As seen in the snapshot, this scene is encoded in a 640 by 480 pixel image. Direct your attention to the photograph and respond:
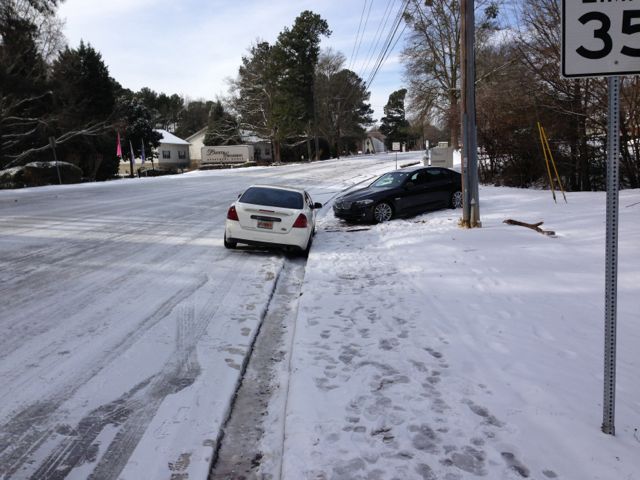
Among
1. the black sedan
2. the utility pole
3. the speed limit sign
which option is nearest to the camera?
the speed limit sign

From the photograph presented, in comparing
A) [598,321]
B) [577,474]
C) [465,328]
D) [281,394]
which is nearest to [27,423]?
[281,394]

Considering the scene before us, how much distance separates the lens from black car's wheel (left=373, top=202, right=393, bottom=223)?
13.9 meters

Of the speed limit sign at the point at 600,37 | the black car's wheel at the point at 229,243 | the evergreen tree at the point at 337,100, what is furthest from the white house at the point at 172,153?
the speed limit sign at the point at 600,37

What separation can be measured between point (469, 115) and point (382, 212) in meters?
3.74

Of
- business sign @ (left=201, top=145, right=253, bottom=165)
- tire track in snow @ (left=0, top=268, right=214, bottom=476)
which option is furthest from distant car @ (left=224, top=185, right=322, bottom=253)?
business sign @ (left=201, top=145, right=253, bottom=165)

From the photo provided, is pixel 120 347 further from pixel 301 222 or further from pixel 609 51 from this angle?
pixel 301 222

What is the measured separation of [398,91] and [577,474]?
121071 millimetres

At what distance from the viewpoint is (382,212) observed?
46.0ft

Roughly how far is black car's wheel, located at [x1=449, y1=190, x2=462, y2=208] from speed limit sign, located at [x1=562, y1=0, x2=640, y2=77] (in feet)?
41.3

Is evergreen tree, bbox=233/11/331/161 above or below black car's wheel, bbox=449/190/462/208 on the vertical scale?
above

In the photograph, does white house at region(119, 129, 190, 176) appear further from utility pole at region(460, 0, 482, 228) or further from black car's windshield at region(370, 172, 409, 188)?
utility pole at region(460, 0, 482, 228)

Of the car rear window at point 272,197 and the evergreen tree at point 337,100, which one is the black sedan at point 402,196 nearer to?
the car rear window at point 272,197

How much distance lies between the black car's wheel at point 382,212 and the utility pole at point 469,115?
2640mm

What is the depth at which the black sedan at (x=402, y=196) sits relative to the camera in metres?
13.9
